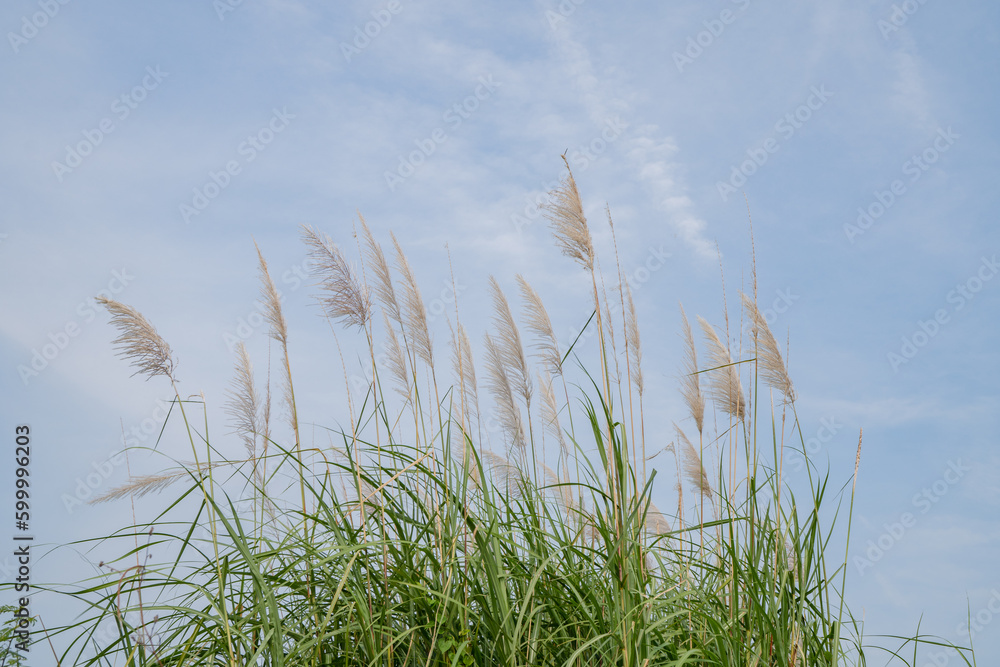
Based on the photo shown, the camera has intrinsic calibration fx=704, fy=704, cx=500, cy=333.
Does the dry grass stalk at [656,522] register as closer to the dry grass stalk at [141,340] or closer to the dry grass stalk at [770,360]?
the dry grass stalk at [770,360]

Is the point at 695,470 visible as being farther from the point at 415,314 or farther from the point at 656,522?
the point at 415,314

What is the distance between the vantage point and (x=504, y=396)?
3002 mm

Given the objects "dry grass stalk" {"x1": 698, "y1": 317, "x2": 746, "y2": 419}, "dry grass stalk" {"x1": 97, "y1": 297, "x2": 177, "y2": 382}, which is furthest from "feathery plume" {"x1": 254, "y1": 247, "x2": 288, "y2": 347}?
"dry grass stalk" {"x1": 698, "y1": 317, "x2": 746, "y2": 419}

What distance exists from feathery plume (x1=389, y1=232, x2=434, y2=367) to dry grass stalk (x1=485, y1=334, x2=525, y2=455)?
16.3 inches

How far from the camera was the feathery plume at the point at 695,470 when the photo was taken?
3.20 meters

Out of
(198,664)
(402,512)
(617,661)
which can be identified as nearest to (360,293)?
(402,512)

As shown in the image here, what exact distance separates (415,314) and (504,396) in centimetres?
63

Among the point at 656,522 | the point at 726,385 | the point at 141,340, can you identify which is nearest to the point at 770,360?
the point at 726,385

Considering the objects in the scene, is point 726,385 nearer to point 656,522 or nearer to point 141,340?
point 656,522

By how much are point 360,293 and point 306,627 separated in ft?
3.65

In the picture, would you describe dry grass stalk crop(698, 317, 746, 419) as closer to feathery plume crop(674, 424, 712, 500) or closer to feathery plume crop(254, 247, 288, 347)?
feathery plume crop(674, 424, 712, 500)

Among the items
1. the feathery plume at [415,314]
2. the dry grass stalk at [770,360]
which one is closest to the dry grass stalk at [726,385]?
the dry grass stalk at [770,360]

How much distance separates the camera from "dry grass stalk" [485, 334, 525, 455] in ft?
9.74

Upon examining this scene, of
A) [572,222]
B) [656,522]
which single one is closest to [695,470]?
[656,522]
